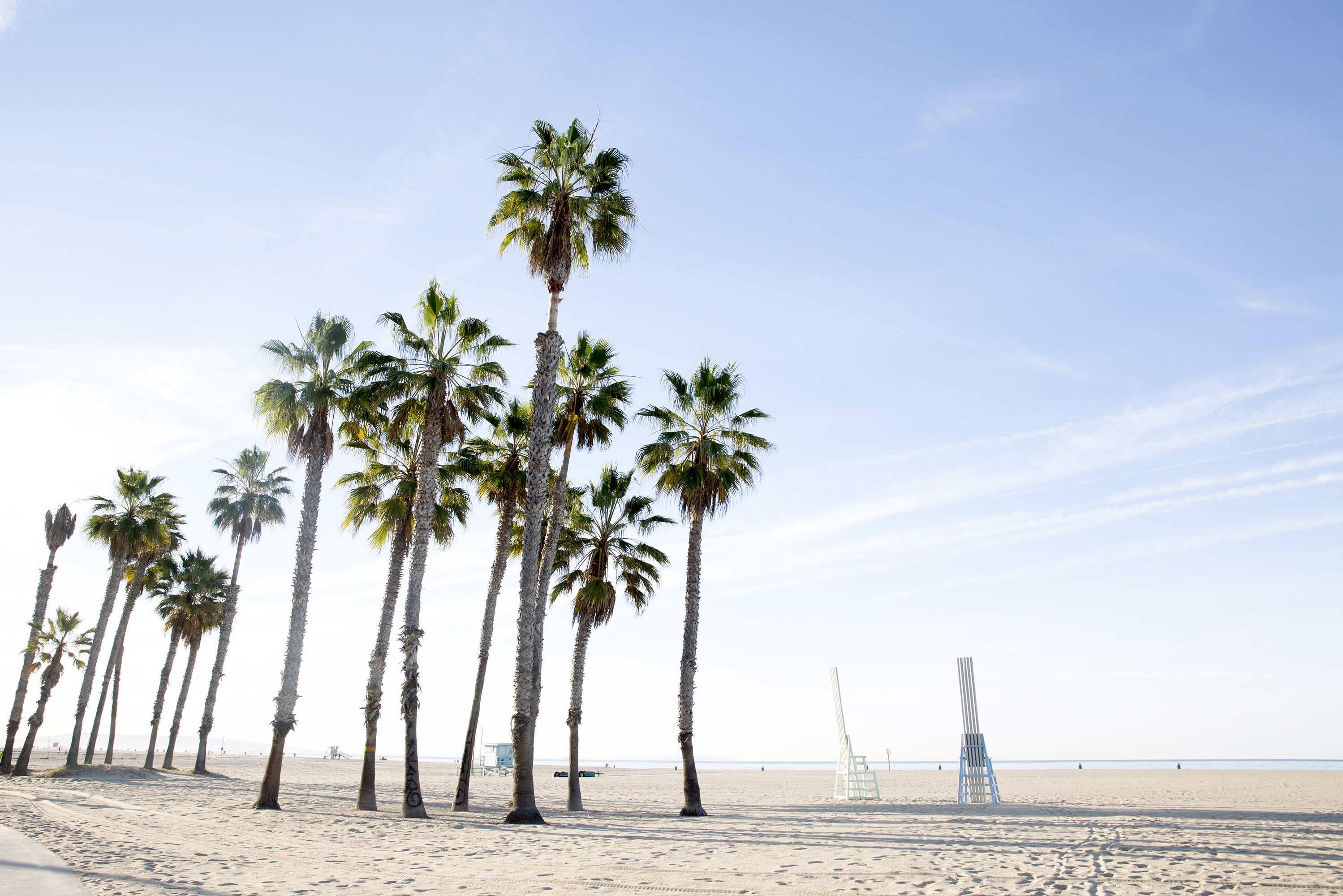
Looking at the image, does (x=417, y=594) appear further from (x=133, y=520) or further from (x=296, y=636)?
(x=133, y=520)

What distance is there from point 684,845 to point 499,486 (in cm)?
1470

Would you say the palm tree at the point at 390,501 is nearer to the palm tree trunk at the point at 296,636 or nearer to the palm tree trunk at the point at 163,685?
the palm tree trunk at the point at 296,636

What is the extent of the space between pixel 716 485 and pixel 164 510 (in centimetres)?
3006

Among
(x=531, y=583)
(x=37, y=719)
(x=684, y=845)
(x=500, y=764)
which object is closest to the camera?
(x=684, y=845)

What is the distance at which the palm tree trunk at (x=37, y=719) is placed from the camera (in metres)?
38.2

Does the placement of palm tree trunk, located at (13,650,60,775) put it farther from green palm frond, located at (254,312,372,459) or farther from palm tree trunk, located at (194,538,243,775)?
green palm frond, located at (254,312,372,459)

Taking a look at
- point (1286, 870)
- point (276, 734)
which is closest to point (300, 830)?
point (276, 734)

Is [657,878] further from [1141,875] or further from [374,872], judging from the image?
[1141,875]

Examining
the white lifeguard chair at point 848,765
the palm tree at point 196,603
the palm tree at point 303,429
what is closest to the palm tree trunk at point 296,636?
the palm tree at point 303,429

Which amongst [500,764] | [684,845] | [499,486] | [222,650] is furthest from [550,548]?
[500,764]

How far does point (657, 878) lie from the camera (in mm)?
12039

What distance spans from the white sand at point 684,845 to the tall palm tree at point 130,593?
1267 cm

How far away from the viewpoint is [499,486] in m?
27.9

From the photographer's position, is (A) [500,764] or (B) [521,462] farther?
(A) [500,764]
